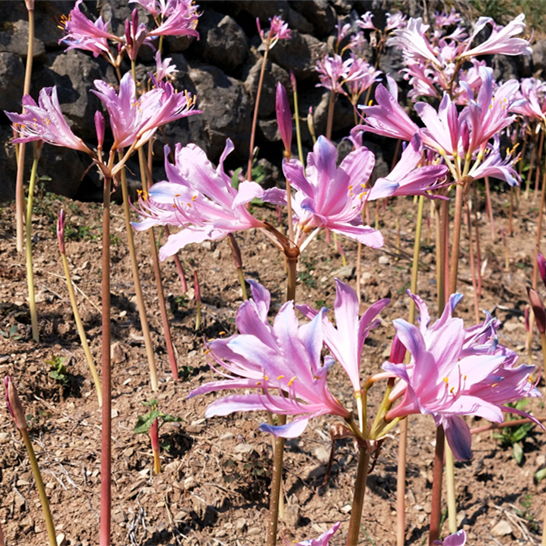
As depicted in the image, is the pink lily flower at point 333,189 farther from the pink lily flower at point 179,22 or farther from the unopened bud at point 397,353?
the pink lily flower at point 179,22

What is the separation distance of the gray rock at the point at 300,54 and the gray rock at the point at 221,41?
453 mm

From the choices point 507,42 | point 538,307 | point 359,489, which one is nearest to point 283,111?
point 359,489

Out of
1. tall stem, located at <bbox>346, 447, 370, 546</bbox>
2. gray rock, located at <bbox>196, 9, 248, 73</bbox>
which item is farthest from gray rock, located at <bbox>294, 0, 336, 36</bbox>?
tall stem, located at <bbox>346, 447, 370, 546</bbox>

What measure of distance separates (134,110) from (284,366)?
37.9 inches

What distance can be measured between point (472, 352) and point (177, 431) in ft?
5.64

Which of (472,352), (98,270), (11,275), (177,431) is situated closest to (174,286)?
(98,270)

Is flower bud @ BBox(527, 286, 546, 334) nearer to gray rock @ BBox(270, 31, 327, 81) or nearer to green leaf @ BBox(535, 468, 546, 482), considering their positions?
green leaf @ BBox(535, 468, 546, 482)

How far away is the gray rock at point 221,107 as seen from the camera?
5199 millimetres

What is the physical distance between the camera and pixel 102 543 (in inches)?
57.4

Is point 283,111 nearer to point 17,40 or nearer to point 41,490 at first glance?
point 41,490

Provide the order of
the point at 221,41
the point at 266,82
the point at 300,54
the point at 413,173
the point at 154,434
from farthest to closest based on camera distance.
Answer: the point at 300,54, the point at 266,82, the point at 221,41, the point at 154,434, the point at 413,173

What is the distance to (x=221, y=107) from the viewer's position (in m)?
5.24

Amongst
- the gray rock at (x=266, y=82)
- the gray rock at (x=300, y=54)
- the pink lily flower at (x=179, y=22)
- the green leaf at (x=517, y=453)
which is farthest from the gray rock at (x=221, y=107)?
the green leaf at (x=517, y=453)

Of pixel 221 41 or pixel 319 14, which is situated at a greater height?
pixel 319 14
